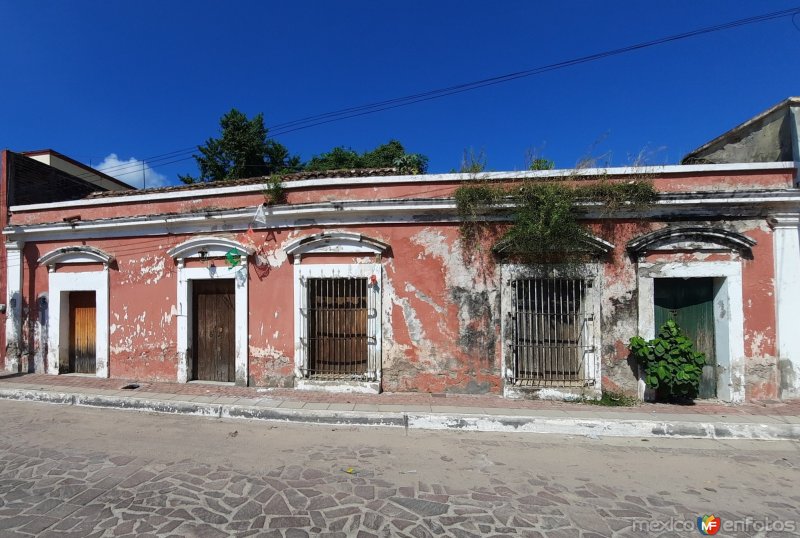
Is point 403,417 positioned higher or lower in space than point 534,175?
lower

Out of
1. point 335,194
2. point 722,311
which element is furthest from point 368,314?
point 722,311

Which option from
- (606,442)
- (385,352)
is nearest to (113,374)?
(385,352)

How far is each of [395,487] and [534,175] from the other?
16.9 ft

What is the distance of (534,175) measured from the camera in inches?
254

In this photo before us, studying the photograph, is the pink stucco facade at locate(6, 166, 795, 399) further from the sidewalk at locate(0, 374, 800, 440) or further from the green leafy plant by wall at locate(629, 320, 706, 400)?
the sidewalk at locate(0, 374, 800, 440)

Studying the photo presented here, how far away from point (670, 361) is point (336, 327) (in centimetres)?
531

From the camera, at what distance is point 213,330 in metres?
7.49

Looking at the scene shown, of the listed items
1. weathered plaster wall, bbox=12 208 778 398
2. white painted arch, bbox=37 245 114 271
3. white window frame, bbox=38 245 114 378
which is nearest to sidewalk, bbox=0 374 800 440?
weathered plaster wall, bbox=12 208 778 398

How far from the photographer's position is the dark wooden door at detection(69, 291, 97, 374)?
8.41m

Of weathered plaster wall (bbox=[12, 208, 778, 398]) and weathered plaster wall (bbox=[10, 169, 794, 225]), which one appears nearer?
weathered plaster wall (bbox=[12, 208, 778, 398])

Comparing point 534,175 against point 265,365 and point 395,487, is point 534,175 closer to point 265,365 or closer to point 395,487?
point 395,487

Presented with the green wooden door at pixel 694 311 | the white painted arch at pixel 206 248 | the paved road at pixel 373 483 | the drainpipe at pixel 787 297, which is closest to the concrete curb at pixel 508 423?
the paved road at pixel 373 483

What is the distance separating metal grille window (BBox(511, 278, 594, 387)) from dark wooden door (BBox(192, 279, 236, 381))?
524 cm

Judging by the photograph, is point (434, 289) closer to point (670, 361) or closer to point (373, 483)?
point (373, 483)
